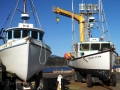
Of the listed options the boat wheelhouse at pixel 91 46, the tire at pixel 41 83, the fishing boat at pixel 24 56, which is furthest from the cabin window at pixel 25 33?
the boat wheelhouse at pixel 91 46

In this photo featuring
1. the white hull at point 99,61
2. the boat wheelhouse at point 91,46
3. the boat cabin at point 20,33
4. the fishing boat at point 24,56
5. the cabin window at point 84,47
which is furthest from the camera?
the cabin window at point 84,47

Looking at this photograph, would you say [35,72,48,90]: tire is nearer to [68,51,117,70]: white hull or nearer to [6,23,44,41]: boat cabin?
[6,23,44,41]: boat cabin

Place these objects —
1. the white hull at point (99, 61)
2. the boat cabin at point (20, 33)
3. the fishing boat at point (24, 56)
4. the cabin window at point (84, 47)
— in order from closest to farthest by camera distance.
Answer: the fishing boat at point (24, 56) < the boat cabin at point (20, 33) < the white hull at point (99, 61) < the cabin window at point (84, 47)

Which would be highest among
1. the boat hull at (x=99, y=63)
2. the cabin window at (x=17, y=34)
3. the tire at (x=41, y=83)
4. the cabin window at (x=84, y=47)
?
the cabin window at (x=17, y=34)

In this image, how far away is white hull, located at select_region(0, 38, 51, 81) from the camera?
9.41 metres

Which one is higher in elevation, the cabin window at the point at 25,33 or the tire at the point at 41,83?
the cabin window at the point at 25,33

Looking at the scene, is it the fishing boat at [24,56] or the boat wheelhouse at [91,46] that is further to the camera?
the boat wheelhouse at [91,46]

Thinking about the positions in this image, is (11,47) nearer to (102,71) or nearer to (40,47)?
(40,47)

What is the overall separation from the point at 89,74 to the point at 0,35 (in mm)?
6894

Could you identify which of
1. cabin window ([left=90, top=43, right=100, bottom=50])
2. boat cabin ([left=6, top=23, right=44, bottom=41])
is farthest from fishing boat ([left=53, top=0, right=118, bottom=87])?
boat cabin ([left=6, top=23, right=44, bottom=41])

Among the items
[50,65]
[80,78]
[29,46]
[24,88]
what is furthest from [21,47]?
[50,65]

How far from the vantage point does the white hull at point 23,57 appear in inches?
371

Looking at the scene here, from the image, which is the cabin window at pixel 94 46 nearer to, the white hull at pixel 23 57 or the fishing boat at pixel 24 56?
the fishing boat at pixel 24 56

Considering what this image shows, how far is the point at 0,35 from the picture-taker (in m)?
13.5
